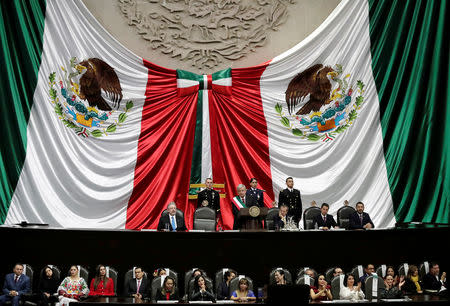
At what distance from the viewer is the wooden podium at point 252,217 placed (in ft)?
28.0

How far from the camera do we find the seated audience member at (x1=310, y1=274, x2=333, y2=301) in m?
7.60

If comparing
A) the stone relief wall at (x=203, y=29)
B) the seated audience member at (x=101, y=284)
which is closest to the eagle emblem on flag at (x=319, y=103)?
the stone relief wall at (x=203, y=29)

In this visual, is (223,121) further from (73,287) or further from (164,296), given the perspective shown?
(73,287)

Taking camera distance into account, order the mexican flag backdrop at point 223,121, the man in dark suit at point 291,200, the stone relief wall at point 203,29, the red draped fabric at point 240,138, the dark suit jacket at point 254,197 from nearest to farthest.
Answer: the dark suit jacket at point 254,197 → the man in dark suit at point 291,200 → the mexican flag backdrop at point 223,121 → the red draped fabric at point 240,138 → the stone relief wall at point 203,29

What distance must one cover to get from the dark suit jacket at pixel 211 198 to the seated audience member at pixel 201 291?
2.80m

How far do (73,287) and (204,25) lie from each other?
6769 millimetres

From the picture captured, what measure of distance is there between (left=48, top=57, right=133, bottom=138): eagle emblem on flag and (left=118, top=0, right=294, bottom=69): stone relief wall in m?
1.37

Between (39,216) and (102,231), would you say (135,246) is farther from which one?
(39,216)

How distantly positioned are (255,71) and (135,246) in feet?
17.2

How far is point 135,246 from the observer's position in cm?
855

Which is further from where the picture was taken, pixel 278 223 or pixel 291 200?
pixel 291 200

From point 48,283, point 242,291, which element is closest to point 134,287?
point 48,283

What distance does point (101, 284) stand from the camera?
324 inches

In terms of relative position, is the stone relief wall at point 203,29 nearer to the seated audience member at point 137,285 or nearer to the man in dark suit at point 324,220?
the man in dark suit at point 324,220
